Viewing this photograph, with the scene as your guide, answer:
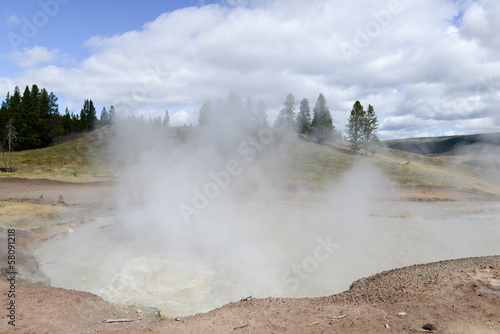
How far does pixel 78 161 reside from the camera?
3638 centimetres

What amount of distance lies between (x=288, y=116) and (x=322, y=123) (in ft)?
40.0

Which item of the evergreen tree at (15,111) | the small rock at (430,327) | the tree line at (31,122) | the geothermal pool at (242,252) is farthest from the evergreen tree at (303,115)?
the small rock at (430,327)

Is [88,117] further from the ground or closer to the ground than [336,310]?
further from the ground

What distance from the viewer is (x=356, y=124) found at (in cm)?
4350

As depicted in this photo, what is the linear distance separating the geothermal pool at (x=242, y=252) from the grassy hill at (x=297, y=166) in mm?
9807

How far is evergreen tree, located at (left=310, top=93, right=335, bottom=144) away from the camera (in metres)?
48.6

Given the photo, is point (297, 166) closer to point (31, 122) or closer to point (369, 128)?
point (369, 128)

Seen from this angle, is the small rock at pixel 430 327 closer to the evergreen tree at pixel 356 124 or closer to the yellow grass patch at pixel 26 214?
the yellow grass patch at pixel 26 214

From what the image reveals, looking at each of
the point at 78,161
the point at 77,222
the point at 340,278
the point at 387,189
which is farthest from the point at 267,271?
the point at 78,161

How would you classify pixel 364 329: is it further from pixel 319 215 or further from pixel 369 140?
pixel 369 140

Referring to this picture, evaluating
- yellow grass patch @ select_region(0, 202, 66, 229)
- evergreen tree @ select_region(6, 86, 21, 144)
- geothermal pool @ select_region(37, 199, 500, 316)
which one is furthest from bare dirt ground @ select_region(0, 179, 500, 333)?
evergreen tree @ select_region(6, 86, 21, 144)

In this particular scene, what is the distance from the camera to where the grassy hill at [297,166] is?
27.7 m

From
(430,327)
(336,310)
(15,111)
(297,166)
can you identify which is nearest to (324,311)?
(336,310)

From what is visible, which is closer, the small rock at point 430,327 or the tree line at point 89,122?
the small rock at point 430,327
